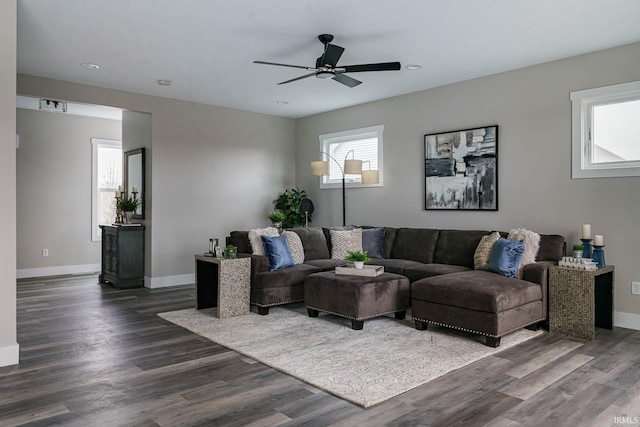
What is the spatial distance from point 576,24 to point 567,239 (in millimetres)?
2135

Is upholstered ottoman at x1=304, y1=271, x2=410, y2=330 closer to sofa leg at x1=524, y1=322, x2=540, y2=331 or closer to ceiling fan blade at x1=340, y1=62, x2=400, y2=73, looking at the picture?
sofa leg at x1=524, y1=322, x2=540, y2=331

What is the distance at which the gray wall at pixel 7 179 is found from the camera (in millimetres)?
3365

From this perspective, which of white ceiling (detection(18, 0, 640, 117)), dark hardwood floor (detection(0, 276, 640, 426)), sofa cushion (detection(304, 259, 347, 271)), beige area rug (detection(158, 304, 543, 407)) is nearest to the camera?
dark hardwood floor (detection(0, 276, 640, 426))

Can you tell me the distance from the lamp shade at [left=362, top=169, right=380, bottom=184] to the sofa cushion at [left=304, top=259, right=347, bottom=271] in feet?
4.18

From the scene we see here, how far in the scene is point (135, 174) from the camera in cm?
707

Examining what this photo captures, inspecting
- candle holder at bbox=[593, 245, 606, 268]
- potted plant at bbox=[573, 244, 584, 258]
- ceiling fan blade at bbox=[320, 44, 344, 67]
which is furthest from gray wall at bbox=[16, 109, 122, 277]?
candle holder at bbox=[593, 245, 606, 268]

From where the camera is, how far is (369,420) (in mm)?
2545

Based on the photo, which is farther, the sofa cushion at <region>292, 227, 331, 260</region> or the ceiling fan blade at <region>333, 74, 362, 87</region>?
the sofa cushion at <region>292, 227, 331, 260</region>

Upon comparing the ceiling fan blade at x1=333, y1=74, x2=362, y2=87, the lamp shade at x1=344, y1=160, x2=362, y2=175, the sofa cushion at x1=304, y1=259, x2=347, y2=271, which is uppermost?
the ceiling fan blade at x1=333, y1=74, x2=362, y2=87

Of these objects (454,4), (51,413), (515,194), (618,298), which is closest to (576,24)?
(454,4)

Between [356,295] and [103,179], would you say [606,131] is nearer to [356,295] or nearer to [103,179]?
[356,295]

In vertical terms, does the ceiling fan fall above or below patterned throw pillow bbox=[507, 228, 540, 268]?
above

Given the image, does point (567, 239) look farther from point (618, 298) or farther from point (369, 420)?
point (369, 420)

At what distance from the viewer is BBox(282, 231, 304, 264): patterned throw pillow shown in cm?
561
